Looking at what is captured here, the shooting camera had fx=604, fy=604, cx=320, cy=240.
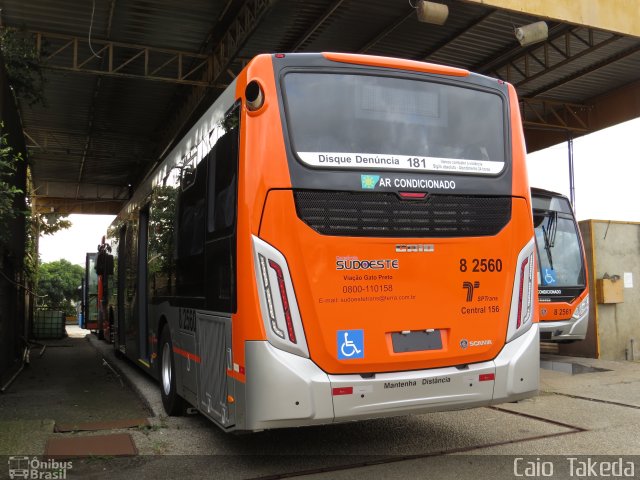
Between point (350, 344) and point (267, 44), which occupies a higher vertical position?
point (267, 44)

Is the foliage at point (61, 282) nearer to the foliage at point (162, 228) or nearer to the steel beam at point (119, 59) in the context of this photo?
the steel beam at point (119, 59)

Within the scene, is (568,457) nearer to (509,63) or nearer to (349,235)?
(349,235)

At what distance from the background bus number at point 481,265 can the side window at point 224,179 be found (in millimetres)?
1932

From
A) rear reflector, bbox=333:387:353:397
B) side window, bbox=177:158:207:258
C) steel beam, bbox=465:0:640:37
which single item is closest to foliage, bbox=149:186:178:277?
side window, bbox=177:158:207:258

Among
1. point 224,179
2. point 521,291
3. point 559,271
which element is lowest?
point 521,291

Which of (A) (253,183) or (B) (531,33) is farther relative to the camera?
(B) (531,33)

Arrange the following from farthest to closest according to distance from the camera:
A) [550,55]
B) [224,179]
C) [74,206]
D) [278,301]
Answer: [74,206], [550,55], [224,179], [278,301]

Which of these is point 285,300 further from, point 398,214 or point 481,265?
point 481,265

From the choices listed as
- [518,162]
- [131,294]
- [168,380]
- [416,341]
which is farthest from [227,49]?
[416,341]

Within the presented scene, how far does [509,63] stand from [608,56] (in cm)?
266

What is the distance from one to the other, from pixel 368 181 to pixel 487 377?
1887 millimetres

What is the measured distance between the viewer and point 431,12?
424 inches

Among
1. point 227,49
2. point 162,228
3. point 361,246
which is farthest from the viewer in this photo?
point 227,49

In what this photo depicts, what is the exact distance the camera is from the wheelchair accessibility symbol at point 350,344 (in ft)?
14.9
